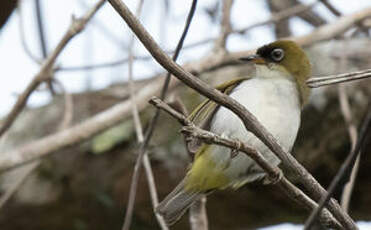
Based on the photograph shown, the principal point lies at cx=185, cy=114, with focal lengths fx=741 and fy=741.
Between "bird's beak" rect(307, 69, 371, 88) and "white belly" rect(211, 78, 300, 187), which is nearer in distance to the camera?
"bird's beak" rect(307, 69, 371, 88)

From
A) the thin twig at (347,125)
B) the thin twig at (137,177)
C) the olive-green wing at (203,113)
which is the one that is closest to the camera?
the thin twig at (137,177)

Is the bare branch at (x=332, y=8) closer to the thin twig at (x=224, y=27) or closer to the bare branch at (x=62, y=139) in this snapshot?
the thin twig at (x=224, y=27)

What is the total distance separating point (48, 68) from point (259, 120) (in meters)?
1.19

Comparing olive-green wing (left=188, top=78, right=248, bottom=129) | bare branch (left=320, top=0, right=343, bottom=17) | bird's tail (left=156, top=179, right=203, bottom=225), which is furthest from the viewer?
bare branch (left=320, top=0, right=343, bottom=17)

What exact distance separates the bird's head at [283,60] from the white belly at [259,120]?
0.15 m

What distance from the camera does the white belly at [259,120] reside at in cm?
267

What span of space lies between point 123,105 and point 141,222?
100cm

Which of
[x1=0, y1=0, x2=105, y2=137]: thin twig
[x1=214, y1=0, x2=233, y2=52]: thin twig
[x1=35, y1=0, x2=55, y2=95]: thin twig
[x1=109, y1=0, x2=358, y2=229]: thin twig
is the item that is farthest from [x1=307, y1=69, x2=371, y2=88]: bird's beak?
[x1=35, y1=0, x2=55, y2=95]: thin twig

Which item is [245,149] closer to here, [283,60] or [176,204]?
[176,204]

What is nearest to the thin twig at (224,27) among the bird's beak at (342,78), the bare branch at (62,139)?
the bare branch at (62,139)

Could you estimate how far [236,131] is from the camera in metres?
2.68

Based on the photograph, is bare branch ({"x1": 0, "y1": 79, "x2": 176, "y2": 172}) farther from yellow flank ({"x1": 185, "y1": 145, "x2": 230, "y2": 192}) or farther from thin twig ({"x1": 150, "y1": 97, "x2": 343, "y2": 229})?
thin twig ({"x1": 150, "y1": 97, "x2": 343, "y2": 229})

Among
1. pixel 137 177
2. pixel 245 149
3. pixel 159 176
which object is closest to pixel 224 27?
pixel 159 176

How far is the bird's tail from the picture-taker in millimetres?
2727
